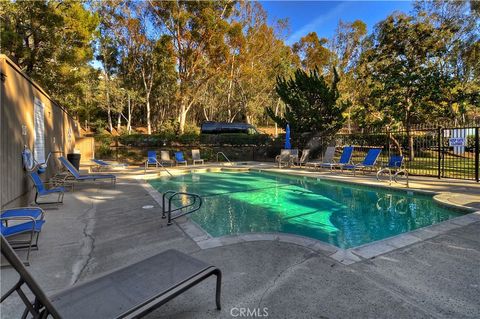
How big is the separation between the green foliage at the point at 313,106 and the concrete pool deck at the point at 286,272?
12.0 m

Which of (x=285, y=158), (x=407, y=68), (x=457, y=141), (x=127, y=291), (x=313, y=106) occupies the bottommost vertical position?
(x=127, y=291)

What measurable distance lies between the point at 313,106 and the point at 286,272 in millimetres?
14498

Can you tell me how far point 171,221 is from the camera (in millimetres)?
4855

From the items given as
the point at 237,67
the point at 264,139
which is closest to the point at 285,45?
the point at 237,67

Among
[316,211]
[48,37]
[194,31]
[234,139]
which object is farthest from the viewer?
[234,139]

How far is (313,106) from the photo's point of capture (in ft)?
53.3

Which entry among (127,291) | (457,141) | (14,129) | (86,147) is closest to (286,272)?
(127,291)

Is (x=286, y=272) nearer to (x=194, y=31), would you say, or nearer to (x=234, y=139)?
(x=234, y=139)

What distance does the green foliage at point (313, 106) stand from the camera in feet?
51.1

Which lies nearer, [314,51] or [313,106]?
[313,106]

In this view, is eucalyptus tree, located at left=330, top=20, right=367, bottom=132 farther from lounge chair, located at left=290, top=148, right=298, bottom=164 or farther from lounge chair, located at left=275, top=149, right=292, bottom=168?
lounge chair, located at left=275, top=149, right=292, bottom=168

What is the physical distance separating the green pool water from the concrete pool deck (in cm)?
121

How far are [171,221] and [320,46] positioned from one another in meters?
31.6

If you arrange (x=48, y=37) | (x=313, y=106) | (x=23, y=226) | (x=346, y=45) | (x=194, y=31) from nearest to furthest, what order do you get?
1. (x=23, y=226)
2. (x=48, y=37)
3. (x=313, y=106)
4. (x=194, y=31)
5. (x=346, y=45)
